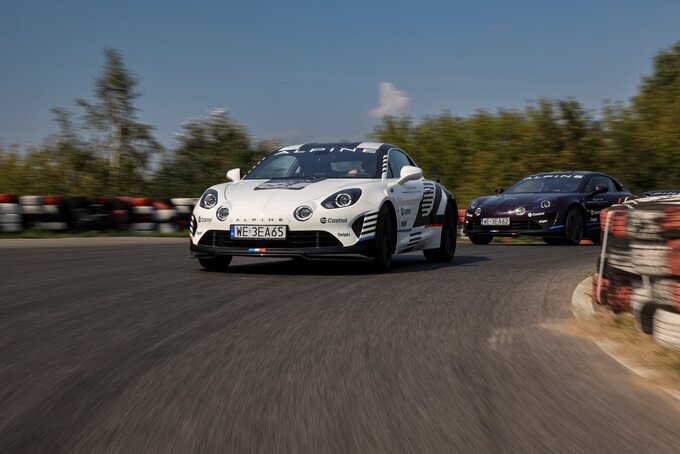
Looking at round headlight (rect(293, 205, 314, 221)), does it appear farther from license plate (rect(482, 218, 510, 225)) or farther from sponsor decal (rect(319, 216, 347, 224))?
license plate (rect(482, 218, 510, 225))

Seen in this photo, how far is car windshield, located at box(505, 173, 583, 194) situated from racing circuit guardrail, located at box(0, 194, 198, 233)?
728 cm

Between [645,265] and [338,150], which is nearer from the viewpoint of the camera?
[645,265]

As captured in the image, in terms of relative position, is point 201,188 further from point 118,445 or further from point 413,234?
point 118,445

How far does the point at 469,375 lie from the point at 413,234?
5.76 m

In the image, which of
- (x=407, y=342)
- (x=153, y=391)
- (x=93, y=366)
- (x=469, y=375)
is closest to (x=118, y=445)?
(x=153, y=391)

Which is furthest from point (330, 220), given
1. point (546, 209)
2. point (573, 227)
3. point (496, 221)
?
point (573, 227)

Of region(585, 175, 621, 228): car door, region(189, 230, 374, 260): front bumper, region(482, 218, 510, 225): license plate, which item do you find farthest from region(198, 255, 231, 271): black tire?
region(585, 175, 621, 228): car door

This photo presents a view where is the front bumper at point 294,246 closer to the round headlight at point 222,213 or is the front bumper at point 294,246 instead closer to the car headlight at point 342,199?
the round headlight at point 222,213

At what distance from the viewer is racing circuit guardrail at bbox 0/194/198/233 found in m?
16.9

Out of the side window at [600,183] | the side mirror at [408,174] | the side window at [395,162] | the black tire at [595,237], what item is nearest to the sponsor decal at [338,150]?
the side window at [395,162]

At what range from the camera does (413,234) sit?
384 inches

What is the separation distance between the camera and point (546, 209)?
15289mm

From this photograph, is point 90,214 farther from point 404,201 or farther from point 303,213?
point 303,213

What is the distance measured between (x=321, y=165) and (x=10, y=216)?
930 centimetres
